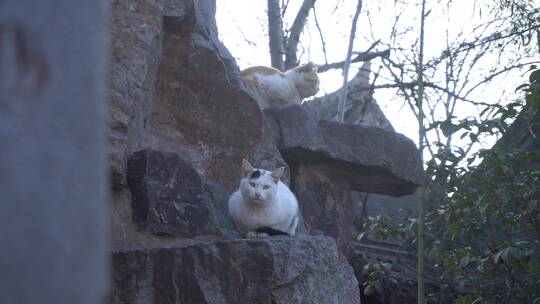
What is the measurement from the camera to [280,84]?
10.0 m

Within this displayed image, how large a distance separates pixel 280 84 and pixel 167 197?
412cm

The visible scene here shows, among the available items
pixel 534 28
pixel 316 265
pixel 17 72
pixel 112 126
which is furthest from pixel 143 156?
pixel 17 72

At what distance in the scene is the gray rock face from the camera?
6.07 m

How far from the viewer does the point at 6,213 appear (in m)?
0.97

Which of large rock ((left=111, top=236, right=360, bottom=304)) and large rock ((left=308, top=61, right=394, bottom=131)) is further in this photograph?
large rock ((left=308, top=61, right=394, bottom=131))

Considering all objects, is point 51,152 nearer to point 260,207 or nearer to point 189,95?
point 260,207

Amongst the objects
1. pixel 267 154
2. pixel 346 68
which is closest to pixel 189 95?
pixel 267 154

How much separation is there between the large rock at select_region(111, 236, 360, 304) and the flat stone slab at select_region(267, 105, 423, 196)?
3365 mm

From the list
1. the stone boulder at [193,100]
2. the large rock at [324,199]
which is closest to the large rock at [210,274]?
the stone boulder at [193,100]

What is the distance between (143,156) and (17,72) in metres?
5.31

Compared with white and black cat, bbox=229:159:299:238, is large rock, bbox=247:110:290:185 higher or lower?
higher

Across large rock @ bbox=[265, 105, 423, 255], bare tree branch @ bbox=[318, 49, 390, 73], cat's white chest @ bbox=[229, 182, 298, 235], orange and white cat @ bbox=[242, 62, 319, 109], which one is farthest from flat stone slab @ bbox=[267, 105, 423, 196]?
bare tree branch @ bbox=[318, 49, 390, 73]

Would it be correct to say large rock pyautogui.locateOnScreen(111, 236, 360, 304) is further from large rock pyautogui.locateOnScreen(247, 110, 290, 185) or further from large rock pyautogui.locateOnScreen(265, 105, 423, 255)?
large rock pyautogui.locateOnScreen(265, 105, 423, 255)

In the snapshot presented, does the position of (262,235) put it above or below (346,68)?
below
